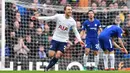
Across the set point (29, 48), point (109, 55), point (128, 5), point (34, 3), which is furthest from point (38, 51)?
point (128, 5)

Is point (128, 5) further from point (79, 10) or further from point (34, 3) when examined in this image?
point (34, 3)

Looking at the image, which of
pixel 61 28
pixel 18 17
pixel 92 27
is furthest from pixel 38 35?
pixel 61 28

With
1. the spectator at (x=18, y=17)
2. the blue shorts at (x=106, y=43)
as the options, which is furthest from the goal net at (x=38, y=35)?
the blue shorts at (x=106, y=43)

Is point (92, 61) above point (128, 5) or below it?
below

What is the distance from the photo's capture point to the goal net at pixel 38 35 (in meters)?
18.1

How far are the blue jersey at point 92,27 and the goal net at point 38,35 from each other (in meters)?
1.16

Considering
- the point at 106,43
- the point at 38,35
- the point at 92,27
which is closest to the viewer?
the point at 106,43

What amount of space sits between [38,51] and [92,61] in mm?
1958

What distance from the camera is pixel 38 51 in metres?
18.9

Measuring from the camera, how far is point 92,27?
58.6 ft

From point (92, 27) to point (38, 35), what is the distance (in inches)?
88.9

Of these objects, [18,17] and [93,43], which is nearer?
[93,43]

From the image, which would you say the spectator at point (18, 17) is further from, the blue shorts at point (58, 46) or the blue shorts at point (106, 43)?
the blue shorts at point (58, 46)

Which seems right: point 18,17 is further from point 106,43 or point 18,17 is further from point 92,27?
point 106,43
